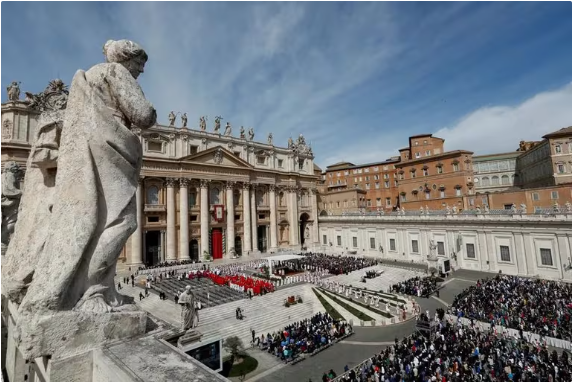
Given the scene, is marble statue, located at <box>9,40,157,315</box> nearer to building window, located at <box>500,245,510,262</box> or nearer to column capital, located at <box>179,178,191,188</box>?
building window, located at <box>500,245,510,262</box>

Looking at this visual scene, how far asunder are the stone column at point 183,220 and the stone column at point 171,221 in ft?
2.71

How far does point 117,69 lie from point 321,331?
637 inches

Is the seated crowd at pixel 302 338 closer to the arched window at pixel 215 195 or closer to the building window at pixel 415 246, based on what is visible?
the building window at pixel 415 246

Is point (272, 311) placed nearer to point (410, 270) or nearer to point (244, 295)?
point (244, 295)

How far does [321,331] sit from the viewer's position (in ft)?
54.7

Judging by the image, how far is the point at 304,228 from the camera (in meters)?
52.6

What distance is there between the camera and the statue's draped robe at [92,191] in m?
3.16

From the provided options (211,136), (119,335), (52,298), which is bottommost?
(119,335)

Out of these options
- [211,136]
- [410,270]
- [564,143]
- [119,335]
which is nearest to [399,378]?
[119,335]

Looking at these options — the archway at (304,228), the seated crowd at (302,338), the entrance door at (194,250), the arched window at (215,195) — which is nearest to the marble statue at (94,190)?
the seated crowd at (302,338)

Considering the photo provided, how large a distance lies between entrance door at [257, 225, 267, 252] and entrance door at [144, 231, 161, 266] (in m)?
14.5

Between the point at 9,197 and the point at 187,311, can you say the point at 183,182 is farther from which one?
the point at 9,197

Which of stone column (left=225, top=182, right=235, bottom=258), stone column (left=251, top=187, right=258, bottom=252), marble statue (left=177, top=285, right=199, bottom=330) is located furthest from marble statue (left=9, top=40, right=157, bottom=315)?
stone column (left=251, top=187, right=258, bottom=252)

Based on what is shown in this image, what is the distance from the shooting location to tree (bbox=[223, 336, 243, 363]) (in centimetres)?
1496
